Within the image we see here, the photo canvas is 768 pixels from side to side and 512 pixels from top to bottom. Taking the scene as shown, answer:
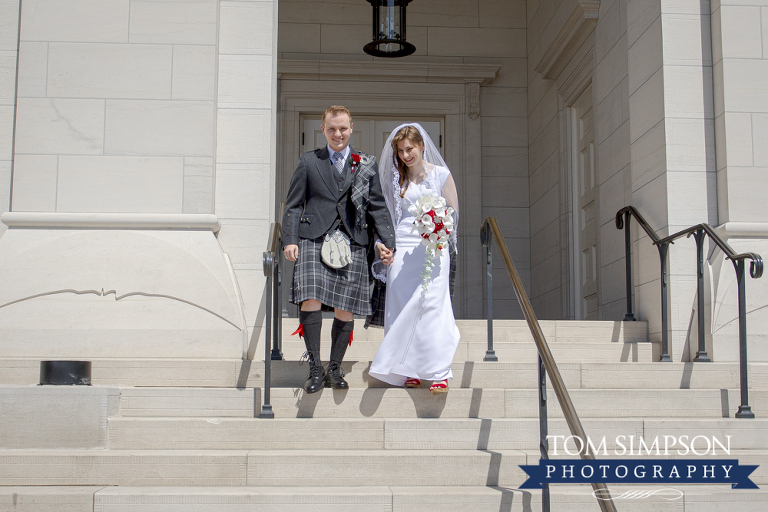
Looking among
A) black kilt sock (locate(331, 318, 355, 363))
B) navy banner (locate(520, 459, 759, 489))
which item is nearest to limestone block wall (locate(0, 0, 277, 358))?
black kilt sock (locate(331, 318, 355, 363))

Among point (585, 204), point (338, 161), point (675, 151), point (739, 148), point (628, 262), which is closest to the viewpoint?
point (338, 161)

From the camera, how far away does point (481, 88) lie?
1070 centimetres

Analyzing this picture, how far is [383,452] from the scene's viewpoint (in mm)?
4332

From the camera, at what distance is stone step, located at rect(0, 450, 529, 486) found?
4.16 meters

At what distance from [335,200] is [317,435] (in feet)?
4.70

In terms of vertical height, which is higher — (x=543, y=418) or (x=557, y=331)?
(x=557, y=331)

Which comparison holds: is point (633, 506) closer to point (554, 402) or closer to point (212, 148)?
point (554, 402)

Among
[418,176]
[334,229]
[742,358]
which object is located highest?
[418,176]

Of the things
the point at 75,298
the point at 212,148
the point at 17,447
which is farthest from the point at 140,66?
the point at 17,447

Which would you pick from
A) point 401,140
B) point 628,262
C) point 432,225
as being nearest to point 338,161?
point 401,140

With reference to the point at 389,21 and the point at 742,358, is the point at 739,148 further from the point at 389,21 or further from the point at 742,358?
the point at 389,21

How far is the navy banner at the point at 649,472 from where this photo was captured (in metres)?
3.82

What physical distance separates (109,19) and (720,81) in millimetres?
4823

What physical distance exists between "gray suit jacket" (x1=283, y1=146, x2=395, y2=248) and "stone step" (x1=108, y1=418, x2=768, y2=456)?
45.4 inches
